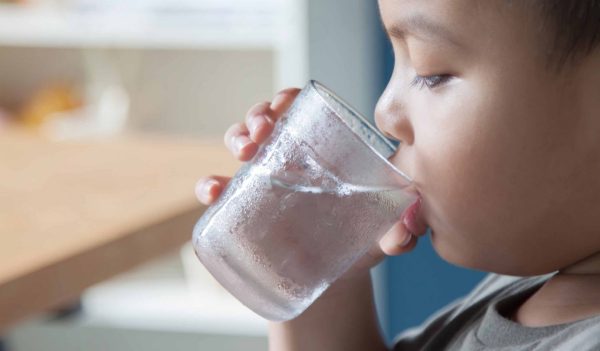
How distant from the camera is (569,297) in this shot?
826mm

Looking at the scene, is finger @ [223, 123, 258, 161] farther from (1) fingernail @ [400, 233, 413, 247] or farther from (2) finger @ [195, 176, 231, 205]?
(1) fingernail @ [400, 233, 413, 247]

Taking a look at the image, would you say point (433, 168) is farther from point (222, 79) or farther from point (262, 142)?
point (222, 79)

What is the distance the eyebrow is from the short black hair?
64mm

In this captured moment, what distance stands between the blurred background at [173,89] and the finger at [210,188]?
2.10ft

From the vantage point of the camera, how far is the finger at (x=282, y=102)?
1005 mm

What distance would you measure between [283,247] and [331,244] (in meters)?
0.04

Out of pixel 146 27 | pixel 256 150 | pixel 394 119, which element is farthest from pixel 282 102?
pixel 146 27

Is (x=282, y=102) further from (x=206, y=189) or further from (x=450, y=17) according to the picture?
(x=450, y=17)

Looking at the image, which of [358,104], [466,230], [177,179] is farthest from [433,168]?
[358,104]

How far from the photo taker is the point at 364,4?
252 cm

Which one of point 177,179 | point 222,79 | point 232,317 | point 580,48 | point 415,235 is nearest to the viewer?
point 580,48

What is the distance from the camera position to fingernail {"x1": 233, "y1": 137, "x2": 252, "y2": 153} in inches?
36.5

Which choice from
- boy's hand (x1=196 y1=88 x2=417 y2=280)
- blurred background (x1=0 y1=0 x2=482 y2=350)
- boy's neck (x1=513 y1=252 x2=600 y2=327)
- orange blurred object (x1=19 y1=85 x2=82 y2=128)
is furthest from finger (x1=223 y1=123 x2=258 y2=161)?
orange blurred object (x1=19 y1=85 x2=82 y2=128)

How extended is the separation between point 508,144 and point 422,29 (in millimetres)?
102
